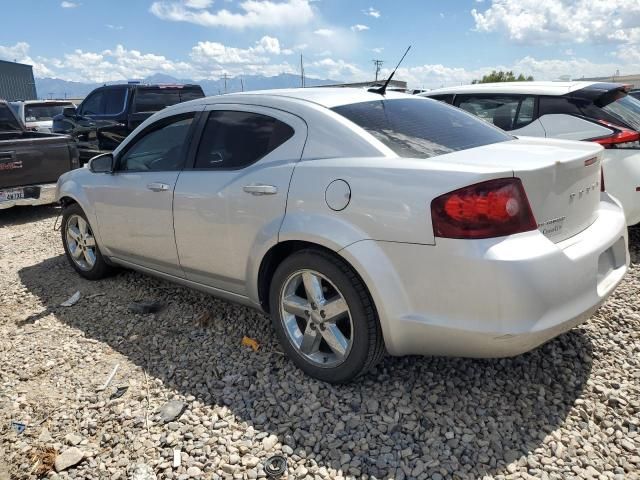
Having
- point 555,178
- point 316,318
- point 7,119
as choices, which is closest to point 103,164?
point 316,318

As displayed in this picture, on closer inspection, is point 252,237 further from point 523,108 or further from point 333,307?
point 523,108

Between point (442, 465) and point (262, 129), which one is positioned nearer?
point (442, 465)

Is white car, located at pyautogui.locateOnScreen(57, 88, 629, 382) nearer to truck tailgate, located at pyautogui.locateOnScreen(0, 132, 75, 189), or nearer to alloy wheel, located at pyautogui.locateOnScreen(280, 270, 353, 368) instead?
alloy wheel, located at pyautogui.locateOnScreen(280, 270, 353, 368)

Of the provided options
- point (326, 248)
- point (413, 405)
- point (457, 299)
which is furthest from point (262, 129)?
point (413, 405)

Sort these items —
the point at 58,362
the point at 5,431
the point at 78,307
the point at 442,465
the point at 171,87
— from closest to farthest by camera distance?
the point at 442,465
the point at 5,431
the point at 58,362
the point at 78,307
the point at 171,87

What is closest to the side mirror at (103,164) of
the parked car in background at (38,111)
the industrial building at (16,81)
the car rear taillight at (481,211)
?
the car rear taillight at (481,211)

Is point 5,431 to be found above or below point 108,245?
below

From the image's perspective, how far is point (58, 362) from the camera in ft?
10.8

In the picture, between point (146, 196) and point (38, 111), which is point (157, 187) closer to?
point (146, 196)

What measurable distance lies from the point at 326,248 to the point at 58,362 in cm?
199

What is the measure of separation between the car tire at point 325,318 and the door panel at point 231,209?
11.5 inches

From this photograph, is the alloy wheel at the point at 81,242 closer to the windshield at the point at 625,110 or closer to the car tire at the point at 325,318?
the car tire at the point at 325,318

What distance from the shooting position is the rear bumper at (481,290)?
2189 millimetres

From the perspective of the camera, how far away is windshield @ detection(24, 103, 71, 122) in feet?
45.2
